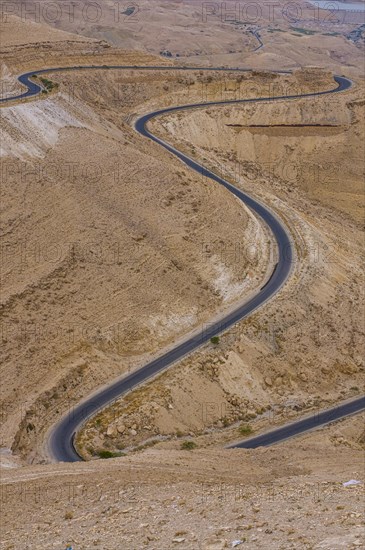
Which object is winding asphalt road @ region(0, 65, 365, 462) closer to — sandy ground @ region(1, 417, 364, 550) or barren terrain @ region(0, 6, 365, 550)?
barren terrain @ region(0, 6, 365, 550)

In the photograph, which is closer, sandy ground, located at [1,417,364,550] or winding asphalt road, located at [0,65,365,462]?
sandy ground, located at [1,417,364,550]

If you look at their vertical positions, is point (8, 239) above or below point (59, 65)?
below

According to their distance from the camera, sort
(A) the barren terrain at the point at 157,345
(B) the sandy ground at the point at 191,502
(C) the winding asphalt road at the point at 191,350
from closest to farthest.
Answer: (B) the sandy ground at the point at 191,502 < (A) the barren terrain at the point at 157,345 < (C) the winding asphalt road at the point at 191,350

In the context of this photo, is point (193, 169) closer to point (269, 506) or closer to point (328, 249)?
point (328, 249)

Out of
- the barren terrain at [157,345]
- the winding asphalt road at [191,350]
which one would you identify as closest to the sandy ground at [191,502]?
the barren terrain at [157,345]

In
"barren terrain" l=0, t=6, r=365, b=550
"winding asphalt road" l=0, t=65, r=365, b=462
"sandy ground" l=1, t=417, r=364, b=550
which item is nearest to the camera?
"sandy ground" l=1, t=417, r=364, b=550

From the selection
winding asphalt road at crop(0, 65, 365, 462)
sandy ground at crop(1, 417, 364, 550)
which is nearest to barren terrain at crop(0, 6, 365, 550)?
sandy ground at crop(1, 417, 364, 550)

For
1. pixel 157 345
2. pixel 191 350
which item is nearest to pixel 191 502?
pixel 191 350

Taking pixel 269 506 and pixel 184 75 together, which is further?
pixel 184 75

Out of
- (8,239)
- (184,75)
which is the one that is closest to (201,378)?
(8,239)

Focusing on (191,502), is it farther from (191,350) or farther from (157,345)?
(157,345)

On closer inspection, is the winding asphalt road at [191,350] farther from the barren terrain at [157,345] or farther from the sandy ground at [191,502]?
the sandy ground at [191,502]
